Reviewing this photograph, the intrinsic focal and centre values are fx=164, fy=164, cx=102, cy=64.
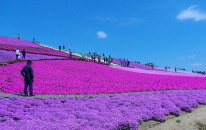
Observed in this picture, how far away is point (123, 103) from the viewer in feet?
33.8

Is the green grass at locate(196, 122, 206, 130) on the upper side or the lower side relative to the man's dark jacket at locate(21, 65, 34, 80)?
lower

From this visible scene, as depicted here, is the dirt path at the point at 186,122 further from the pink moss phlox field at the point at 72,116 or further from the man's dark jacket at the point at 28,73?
the man's dark jacket at the point at 28,73

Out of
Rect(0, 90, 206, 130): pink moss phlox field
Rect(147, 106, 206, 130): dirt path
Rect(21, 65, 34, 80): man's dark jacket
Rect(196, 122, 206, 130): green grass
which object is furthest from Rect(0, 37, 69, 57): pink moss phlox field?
Rect(196, 122, 206, 130): green grass

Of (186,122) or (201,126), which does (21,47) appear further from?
(201,126)

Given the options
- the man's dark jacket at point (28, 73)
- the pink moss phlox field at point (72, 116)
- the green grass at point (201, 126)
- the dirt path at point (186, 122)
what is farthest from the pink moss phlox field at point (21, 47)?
the green grass at point (201, 126)

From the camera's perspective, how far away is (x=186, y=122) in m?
8.05

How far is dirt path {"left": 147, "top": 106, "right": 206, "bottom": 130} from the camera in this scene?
287 inches

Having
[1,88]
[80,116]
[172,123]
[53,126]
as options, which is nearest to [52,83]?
[1,88]

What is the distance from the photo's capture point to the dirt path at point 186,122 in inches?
287

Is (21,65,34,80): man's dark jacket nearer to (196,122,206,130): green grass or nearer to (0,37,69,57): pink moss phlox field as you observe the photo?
(196,122,206,130): green grass

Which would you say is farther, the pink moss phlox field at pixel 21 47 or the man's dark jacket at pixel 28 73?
the pink moss phlox field at pixel 21 47

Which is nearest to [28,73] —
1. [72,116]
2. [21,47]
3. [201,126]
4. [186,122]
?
[72,116]

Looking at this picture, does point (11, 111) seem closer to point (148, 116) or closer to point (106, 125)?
point (106, 125)

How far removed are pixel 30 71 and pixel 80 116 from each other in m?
5.96
